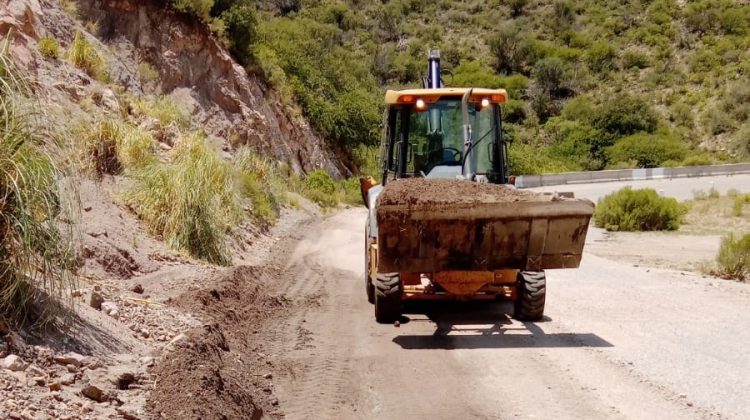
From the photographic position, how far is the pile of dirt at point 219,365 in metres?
5.65

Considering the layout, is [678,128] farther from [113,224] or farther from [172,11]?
[113,224]

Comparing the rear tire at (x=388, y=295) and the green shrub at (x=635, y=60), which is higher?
the green shrub at (x=635, y=60)

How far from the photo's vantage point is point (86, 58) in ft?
59.5

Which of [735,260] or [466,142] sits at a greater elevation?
[466,142]

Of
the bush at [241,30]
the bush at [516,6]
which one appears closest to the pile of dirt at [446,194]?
the bush at [241,30]

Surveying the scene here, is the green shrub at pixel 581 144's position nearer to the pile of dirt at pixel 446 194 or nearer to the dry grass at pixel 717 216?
the dry grass at pixel 717 216

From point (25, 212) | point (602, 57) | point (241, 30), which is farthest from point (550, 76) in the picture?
point (25, 212)

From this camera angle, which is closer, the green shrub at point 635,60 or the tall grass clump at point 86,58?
the tall grass clump at point 86,58

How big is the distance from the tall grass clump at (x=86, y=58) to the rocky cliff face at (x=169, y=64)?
0.48 m

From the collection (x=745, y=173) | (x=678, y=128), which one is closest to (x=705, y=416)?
(x=745, y=173)

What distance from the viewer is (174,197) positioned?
12617mm

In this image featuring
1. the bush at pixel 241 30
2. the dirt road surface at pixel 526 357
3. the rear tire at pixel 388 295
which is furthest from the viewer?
the bush at pixel 241 30

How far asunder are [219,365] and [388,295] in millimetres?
3100

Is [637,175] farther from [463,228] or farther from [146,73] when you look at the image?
[463,228]
